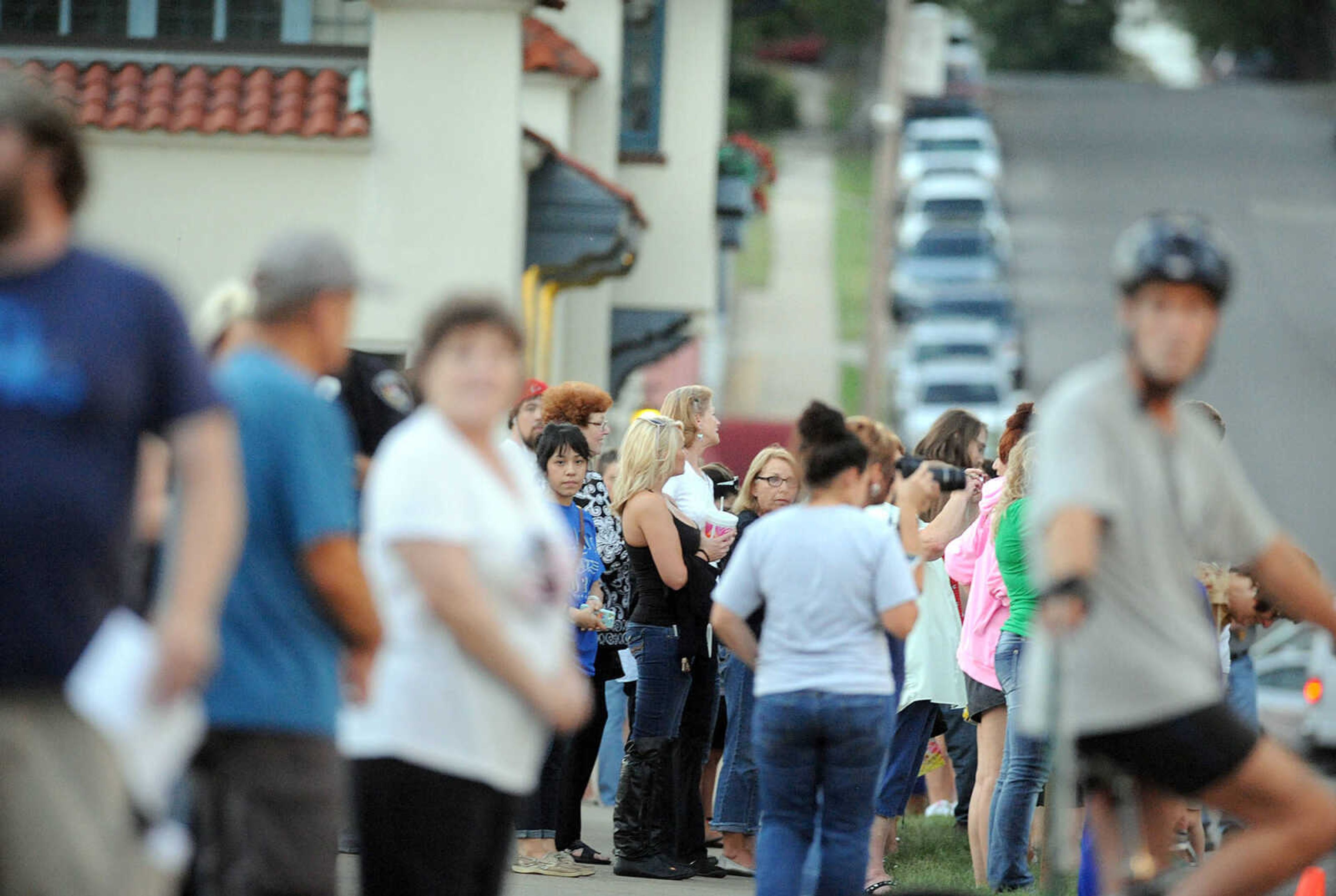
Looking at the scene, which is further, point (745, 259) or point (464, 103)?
point (745, 259)

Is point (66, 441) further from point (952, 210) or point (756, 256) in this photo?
point (756, 256)

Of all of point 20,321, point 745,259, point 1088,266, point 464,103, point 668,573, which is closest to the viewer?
point 20,321

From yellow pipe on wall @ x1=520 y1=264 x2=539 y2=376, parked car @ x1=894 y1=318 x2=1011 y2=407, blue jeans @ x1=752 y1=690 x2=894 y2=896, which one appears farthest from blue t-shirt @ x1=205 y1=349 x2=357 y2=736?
parked car @ x1=894 y1=318 x2=1011 y2=407

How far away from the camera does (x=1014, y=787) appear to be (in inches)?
342

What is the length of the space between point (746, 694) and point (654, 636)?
0.50 m

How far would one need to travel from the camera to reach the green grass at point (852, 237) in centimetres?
5709

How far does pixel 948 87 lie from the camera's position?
70875mm

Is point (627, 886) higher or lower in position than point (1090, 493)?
lower

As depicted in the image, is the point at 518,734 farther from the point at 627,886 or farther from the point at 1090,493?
the point at 627,886

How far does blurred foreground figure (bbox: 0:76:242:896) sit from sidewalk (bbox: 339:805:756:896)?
467 centimetres

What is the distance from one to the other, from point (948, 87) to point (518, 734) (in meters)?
68.2

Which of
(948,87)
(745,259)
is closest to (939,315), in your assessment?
(745,259)

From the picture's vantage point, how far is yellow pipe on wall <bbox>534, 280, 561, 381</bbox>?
19156 mm

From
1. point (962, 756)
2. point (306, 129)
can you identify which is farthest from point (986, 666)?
point (306, 129)
